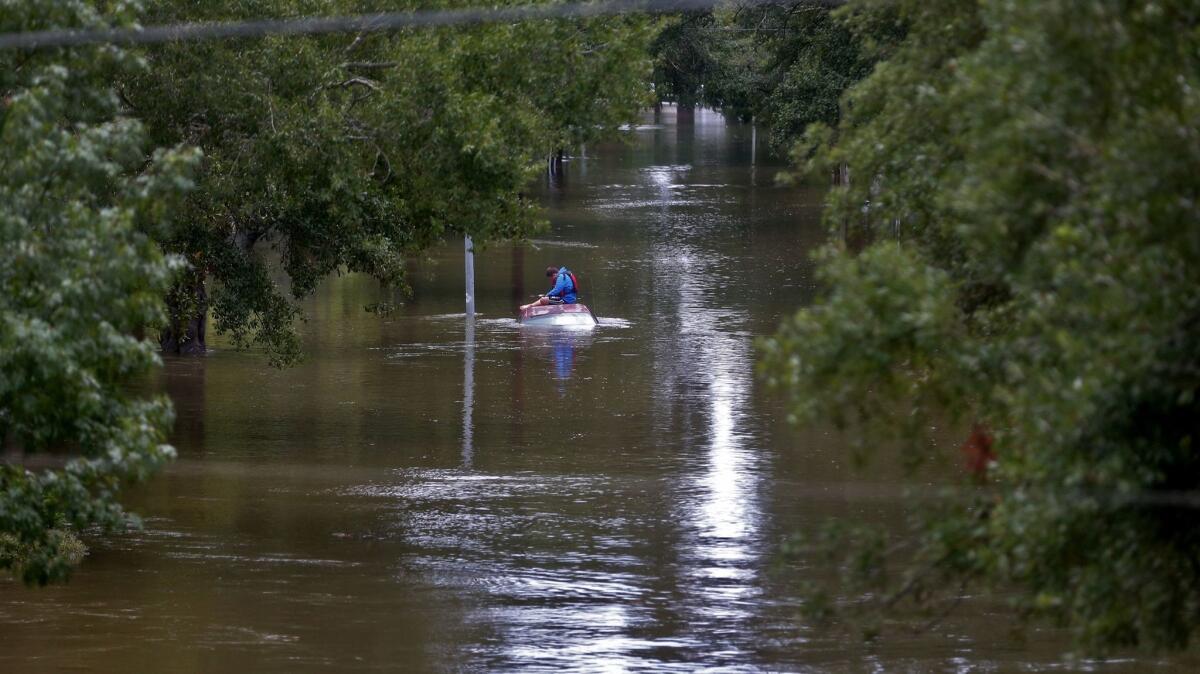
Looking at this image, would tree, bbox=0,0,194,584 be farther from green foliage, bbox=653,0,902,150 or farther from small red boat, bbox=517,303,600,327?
small red boat, bbox=517,303,600,327

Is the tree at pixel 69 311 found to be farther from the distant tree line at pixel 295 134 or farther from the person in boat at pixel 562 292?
the person in boat at pixel 562 292

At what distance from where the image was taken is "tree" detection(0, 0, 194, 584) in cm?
813

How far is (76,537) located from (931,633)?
8.50 m

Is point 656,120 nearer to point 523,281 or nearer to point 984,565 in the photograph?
point 523,281

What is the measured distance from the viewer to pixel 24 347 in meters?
7.92

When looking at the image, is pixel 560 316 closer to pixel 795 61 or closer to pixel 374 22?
pixel 795 61

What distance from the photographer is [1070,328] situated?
5816 millimetres

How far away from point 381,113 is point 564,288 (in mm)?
15711

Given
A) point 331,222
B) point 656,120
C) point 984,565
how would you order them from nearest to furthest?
1. point 984,565
2. point 331,222
3. point 656,120

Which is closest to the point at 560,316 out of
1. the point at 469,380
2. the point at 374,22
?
the point at 469,380

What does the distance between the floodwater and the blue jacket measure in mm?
1180

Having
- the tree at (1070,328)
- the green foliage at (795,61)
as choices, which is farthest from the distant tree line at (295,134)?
the green foliage at (795,61)

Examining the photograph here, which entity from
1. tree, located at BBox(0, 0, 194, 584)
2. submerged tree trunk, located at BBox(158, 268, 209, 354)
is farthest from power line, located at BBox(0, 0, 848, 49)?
tree, located at BBox(0, 0, 194, 584)

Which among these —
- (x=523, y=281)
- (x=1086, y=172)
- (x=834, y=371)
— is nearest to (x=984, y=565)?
(x=834, y=371)
